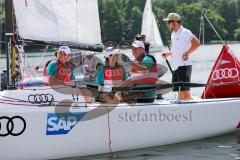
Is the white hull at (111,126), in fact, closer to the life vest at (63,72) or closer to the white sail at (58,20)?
the life vest at (63,72)

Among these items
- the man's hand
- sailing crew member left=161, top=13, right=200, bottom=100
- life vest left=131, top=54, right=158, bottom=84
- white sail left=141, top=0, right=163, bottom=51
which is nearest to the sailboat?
life vest left=131, top=54, right=158, bottom=84

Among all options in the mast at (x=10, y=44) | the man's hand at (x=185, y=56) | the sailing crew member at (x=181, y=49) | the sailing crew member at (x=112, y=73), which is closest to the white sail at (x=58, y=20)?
the mast at (x=10, y=44)

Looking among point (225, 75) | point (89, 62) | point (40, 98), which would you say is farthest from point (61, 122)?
point (89, 62)

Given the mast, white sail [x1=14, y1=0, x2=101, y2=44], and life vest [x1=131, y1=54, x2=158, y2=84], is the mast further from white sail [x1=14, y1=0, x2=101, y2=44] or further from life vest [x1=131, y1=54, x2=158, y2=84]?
life vest [x1=131, y1=54, x2=158, y2=84]

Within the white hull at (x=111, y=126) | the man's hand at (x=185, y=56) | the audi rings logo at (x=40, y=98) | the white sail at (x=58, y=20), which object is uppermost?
the white sail at (x=58, y=20)

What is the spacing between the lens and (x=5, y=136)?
7.45m

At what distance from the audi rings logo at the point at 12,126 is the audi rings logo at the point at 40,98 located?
33cm

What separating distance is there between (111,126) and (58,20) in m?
2.62

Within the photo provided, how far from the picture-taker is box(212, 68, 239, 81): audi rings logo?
938 centimetres

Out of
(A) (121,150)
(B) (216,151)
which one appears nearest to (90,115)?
(A) (121,150)

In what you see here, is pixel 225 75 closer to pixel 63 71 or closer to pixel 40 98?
pixel 63 71

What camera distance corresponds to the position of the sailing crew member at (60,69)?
823cm

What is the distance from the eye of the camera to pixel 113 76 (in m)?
8.58

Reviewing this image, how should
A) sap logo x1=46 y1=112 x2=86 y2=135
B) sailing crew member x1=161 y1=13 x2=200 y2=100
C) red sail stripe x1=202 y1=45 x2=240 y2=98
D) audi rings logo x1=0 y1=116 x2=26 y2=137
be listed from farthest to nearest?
red sail stripe x1=202 y1=45 x2=240 y2=98
sailing crew member x1=161 y1=13 x2=200 y2=100
sap logo x1=46 y1=112 x2=86 y2=135
audi rings logo x1=0 y1=116 x2=26 y2=137
